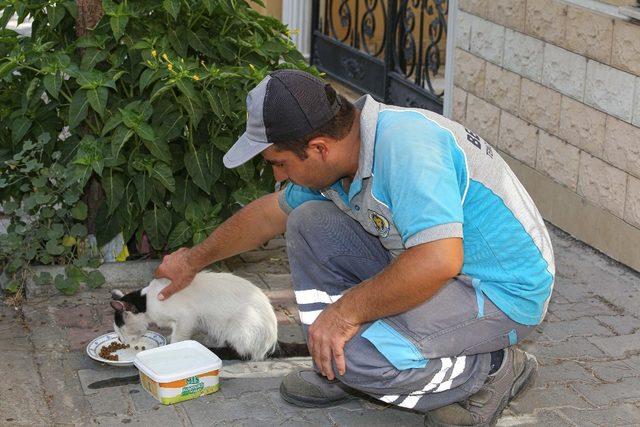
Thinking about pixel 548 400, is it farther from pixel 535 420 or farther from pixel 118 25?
pixel 118 25

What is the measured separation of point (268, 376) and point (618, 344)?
1575 mm

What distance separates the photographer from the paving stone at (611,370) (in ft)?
14.1

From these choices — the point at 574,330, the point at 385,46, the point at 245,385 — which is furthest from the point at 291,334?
the point at 385,46

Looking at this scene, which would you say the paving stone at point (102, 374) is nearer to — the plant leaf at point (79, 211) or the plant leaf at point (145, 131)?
the plant leaf at point (79, 211)

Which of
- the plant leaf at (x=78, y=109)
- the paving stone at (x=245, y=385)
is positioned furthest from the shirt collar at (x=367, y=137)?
the plant leaf at (x=78, y=109)

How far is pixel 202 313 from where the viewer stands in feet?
14.4

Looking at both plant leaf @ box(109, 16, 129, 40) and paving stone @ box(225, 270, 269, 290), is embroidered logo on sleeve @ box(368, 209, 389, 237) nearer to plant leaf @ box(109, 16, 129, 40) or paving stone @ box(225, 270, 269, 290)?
paving stone @ box(225, 270, 269, 290)

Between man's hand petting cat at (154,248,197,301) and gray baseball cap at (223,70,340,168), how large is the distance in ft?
2.92

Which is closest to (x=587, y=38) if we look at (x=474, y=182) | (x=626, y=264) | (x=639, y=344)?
(x=626, y=264)

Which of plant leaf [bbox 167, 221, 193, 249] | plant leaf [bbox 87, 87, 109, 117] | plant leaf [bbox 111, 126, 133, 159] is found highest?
plant leaf [bbox 87, 87, 109, 117]

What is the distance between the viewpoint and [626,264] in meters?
5.48

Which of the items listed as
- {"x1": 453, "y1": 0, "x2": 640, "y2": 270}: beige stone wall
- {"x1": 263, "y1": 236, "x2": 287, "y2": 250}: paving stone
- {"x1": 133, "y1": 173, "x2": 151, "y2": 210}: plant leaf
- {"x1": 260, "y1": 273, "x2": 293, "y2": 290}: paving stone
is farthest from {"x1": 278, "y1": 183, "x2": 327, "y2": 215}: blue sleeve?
{"x1": 453, "y1": 0, "x2": 640, "y2": 270}: beige stone wall

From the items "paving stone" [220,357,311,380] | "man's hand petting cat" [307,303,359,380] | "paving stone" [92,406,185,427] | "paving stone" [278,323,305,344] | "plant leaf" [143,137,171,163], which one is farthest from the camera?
"plant leaf" [143,137,171,163]

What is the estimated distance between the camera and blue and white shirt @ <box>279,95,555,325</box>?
3.20m
